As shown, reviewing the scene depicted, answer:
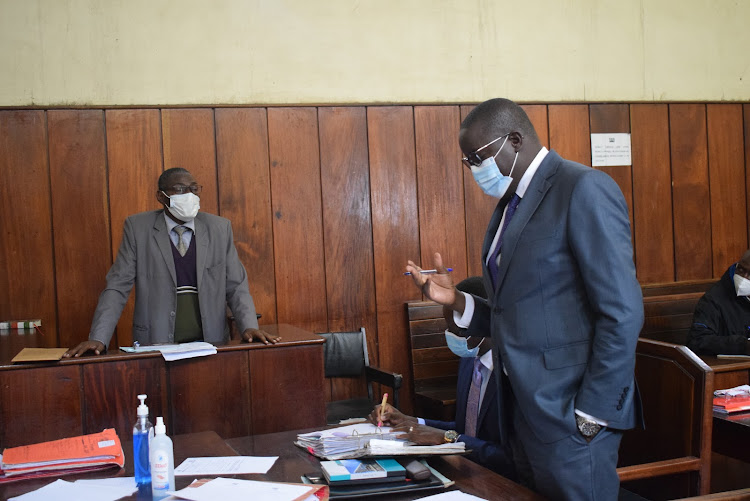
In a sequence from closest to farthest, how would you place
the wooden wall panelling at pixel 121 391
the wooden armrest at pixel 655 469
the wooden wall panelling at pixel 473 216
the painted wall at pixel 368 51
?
the wooden armrest at pixel 655 469 → the wooden wall panelling at pixel 121 391 → the painted wall at pixel 368 51 → the wooden wall panelling at pixel 473 216

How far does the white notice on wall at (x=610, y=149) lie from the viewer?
5480 millimetres

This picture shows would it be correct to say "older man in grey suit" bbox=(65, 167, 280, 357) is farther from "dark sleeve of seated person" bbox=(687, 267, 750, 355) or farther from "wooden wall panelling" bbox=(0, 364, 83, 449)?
"dark sleeve of seated person" bbox=(687, 267, 750, 355)

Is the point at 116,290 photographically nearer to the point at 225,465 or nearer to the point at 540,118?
the point at 225,465

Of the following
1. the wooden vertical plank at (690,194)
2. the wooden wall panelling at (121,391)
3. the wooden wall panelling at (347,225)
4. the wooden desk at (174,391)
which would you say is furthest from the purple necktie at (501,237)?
the wooden vertical plank at (690,194)

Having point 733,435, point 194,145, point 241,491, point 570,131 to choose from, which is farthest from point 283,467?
point 570,131

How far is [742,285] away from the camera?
13.5ft

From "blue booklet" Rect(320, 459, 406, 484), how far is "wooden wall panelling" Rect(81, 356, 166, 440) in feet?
5.00

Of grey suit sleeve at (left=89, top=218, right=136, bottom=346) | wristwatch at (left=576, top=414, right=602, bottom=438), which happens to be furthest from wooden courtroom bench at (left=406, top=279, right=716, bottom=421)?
wristwatch at (left=576, top=414, right=602, bottom=438)

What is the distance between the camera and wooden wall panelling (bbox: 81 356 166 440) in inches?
121

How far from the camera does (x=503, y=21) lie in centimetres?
533

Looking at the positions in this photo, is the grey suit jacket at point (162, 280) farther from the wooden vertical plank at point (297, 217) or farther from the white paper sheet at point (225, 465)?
the white paper sheet at point (225, 465)

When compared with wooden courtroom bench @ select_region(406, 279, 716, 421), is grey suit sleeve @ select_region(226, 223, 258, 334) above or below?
above

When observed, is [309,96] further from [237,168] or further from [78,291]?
[78,291]

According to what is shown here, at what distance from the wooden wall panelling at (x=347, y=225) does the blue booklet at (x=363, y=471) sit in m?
3.03
